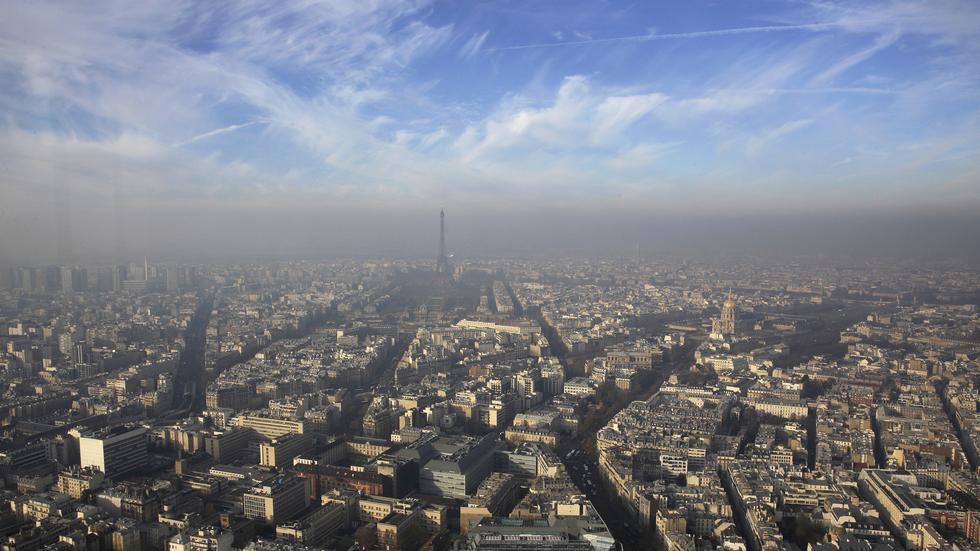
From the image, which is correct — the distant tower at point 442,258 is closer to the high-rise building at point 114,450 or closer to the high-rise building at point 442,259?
the high-rise building at point 442,259

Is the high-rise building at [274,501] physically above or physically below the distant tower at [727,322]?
below

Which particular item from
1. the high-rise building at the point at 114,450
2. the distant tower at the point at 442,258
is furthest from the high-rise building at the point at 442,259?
the high-rise building at the point at 114,450

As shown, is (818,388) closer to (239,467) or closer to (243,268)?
(239,467)

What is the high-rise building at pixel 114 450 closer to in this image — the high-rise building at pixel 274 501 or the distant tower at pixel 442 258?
the high-rise building at pixel 274 501

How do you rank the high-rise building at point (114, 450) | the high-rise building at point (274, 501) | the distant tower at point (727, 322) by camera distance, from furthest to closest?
the distant tower at point (727, 322), the high-rise building at point (114, 450), the high-rise building at point (274, 501)

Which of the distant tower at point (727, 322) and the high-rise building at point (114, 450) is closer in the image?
the high-rise building at point (114, 450)

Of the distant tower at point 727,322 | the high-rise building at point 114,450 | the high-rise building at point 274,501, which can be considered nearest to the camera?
the high-rise building at point 274,501

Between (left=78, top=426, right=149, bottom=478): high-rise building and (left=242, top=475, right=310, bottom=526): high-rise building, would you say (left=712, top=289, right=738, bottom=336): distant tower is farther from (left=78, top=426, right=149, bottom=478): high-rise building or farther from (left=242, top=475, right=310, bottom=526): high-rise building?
(left=78, top=426, right=149, bottom=478): high-rise building

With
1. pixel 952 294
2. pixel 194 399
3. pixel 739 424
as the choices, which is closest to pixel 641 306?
pixel 952 294

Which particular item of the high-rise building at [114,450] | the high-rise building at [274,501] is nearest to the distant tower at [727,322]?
the high-rise building at [274,501]

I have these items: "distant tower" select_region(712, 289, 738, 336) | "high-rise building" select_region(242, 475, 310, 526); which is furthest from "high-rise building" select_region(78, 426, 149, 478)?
"distant tower" select_region(712, 289, 738, 336)
